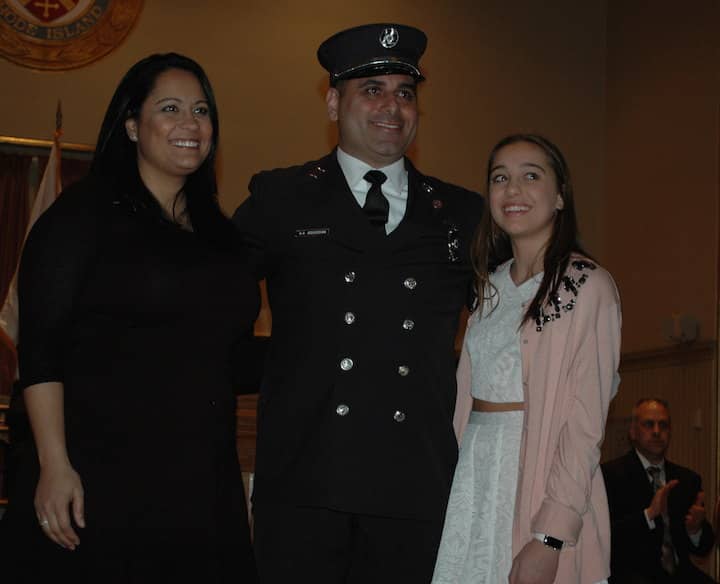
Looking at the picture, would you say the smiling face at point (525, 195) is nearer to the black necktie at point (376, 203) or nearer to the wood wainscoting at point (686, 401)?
the black necktie at point (376, 203)

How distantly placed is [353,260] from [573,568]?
884 millimetres

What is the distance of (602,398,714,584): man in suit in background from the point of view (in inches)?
219

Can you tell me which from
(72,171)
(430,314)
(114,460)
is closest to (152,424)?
(114,460)

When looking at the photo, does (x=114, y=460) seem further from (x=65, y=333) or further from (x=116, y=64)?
(x=116, y=64)

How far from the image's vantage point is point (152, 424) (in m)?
2.47

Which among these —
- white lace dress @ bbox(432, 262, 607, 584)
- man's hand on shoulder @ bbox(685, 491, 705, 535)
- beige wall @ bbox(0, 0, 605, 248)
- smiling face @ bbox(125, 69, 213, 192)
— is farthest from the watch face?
beige wall @ bbox(0, 0, 605, 248)

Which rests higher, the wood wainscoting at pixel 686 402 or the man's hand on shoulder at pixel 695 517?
the wood wainscoting at pixel 686 402

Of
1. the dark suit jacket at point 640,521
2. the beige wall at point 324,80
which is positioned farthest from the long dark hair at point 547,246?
the beige wall at point 324,80

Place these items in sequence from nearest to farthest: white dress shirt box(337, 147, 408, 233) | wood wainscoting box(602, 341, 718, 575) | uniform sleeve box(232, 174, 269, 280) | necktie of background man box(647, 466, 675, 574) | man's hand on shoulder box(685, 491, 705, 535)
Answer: uniform sleeve box(232, 174, 269, 280)
white dress shirt box(337, 147, 408, 233)
necktie of background man box(647, 466, 675, 574)
man's hand on shoulder box(685, 491, 705, 535)
wood wainscoting box(602, 341, 718, 575)

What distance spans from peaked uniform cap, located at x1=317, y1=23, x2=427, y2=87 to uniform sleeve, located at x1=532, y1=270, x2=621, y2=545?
83 centimetres

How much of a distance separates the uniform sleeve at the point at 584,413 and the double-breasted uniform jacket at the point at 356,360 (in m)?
0.36

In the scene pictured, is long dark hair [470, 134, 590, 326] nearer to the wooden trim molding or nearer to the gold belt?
the gold belt

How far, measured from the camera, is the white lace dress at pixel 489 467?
9.00ft

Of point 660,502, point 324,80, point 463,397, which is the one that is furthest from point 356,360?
point 324,80
